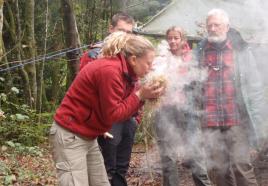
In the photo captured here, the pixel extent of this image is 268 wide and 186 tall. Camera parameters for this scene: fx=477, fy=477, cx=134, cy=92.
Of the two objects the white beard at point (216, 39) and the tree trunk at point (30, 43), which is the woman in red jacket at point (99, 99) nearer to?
the white beard at point (216, 39)

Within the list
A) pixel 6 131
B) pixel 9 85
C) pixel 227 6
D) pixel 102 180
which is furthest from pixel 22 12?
pixel 102 180

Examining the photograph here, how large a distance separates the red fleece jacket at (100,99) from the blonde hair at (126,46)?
54mm

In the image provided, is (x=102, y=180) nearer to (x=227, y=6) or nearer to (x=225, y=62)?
(x=225, y=62)

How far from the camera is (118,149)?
4.85 meters

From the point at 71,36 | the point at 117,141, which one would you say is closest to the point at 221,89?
the point at 117,141

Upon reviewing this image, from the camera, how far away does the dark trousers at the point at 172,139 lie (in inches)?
205

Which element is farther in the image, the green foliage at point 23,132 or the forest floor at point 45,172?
the green foliage at point 23,132

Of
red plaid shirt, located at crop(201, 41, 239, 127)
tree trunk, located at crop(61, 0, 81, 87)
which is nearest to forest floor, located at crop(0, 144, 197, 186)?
red plaid shirt, located at crop(201, 41, 239, 127)

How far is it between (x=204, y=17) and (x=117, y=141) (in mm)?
3421

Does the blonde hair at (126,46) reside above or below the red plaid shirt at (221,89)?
above

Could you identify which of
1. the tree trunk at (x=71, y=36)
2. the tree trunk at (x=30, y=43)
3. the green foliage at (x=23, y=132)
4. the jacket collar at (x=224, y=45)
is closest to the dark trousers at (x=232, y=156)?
the jacket collar at (x=224, y=45)

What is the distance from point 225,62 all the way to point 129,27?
3.48 feet

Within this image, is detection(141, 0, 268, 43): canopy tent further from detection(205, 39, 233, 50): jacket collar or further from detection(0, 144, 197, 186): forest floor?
detection(0, 144, 197, 186): forest floor

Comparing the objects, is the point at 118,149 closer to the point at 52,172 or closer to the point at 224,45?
the point at 224,45
